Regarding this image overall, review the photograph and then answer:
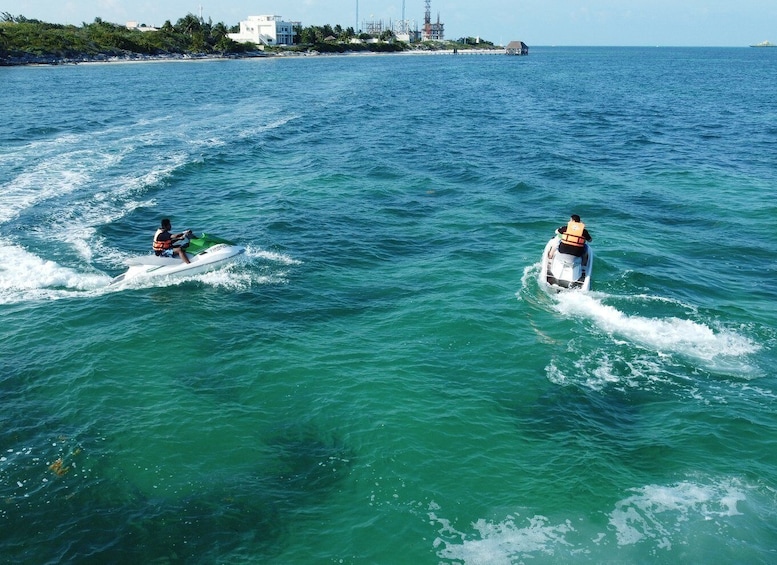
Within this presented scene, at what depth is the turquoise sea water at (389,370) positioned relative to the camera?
13.7 metres

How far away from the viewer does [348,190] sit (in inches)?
1542

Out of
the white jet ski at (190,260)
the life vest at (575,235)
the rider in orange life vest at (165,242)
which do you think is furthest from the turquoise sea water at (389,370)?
the life vest at (575,235)

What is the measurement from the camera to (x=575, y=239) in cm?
2366

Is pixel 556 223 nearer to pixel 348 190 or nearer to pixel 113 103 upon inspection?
pixel 348 190

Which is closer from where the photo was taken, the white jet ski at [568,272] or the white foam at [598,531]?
the white foam at [598,531]

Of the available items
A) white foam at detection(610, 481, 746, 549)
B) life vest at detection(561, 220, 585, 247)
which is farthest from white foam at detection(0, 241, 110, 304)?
white foam at detection(610, 481, 746, 549)

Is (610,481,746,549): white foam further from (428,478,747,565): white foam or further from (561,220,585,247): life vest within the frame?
(561,220,585,247): life vest

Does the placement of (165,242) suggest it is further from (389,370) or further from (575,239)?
(575,239)

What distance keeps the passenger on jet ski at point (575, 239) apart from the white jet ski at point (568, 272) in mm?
197

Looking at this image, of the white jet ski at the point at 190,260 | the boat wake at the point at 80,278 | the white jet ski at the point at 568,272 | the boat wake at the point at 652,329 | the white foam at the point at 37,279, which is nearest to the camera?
the boat wake at the point at 652,329

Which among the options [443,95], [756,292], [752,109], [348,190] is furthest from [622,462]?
[443,95]

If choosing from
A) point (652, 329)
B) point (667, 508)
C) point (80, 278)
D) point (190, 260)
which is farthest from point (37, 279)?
point (667, 508)

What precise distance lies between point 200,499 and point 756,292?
2198cm

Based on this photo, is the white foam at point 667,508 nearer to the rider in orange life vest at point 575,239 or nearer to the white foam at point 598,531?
the white foam at point 598,531
